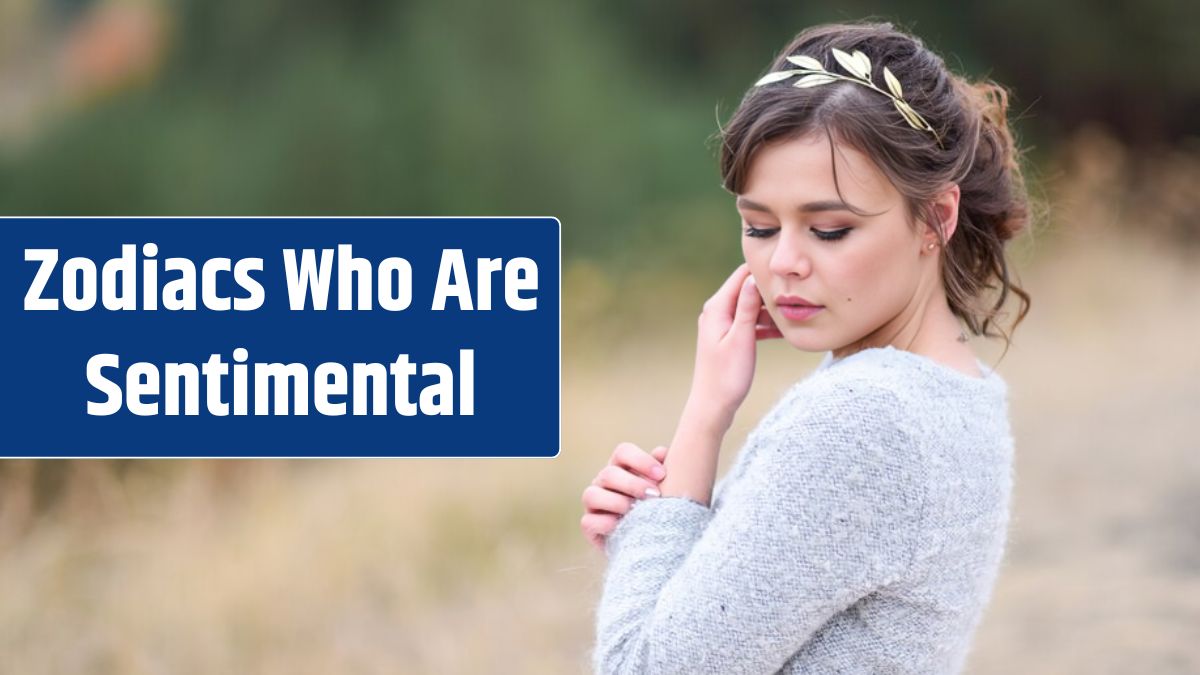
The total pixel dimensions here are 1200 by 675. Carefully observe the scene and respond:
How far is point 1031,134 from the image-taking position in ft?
27.8

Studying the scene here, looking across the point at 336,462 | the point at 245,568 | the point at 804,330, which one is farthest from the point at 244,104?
the point at 804,330

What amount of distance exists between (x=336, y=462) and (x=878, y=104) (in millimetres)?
4574

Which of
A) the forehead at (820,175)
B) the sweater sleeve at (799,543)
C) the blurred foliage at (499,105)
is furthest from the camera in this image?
the blurred foliage at (499,105)

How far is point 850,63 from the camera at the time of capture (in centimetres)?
125

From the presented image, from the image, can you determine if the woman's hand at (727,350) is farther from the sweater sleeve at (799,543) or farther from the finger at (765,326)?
the sweater sleeve at (799,543)

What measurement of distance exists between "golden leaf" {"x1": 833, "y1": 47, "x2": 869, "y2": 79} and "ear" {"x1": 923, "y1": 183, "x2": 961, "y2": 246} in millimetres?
120

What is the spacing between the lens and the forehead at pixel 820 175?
1194mm

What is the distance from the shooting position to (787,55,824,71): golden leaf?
4.12ft

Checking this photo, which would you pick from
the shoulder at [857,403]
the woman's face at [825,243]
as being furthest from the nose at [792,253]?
the shoulder at [857,403]

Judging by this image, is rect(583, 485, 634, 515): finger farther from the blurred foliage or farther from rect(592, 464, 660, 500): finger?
the blurred foliage

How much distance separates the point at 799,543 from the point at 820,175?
305 millimetres

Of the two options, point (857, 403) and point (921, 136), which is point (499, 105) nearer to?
point (921, 136)

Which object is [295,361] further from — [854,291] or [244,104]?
[244,104]

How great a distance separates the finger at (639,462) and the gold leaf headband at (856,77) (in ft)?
1.10
